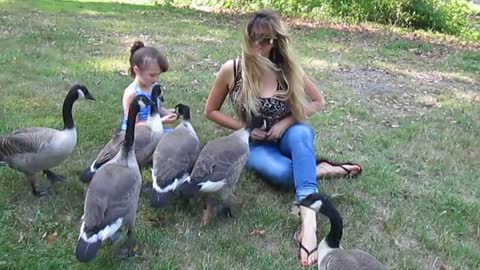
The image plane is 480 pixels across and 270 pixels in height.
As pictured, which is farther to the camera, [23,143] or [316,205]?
[23,143]

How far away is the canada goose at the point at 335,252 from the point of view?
10.1 ft

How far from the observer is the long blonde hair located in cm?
427

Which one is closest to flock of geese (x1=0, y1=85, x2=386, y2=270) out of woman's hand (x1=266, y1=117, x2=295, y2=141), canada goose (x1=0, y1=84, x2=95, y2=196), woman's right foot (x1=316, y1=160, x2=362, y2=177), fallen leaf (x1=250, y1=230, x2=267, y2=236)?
canada goose (x1=0, y1=84, x2=95, y2=196)

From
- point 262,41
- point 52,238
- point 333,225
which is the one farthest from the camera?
point 262,41

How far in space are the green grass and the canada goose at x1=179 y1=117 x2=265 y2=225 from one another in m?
0.13

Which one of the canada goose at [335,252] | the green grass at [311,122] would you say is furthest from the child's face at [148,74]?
the canada goose at [335,252]

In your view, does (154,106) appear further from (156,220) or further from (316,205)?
(316,205)

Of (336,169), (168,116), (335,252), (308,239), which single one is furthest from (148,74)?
(335,252)

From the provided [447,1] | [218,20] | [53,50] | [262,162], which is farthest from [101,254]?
[447,1]

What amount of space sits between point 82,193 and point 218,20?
9.06 metres

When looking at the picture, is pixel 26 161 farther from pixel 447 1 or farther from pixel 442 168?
pixel 447 1

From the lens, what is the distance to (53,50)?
834cm

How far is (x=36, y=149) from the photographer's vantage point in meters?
3.84

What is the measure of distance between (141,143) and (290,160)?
1.05m
